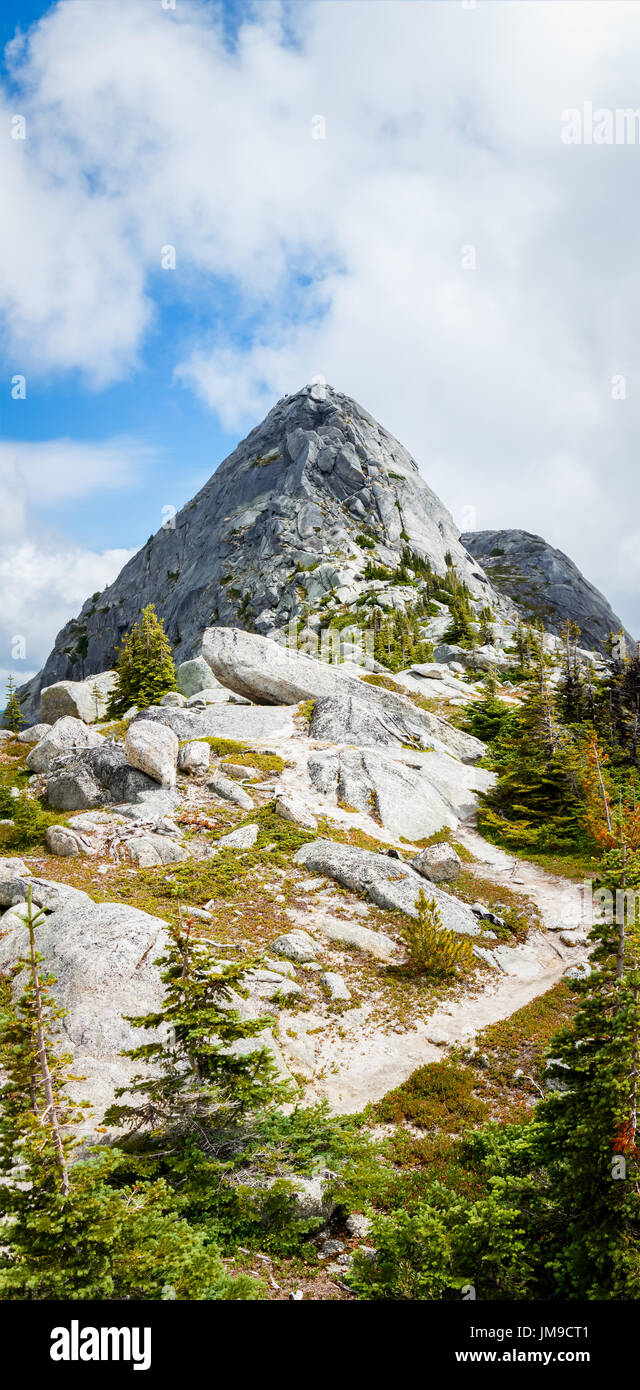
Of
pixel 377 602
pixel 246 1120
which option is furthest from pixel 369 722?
pixel 377 602

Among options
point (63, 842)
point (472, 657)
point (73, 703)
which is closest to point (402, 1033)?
point (63, 842)

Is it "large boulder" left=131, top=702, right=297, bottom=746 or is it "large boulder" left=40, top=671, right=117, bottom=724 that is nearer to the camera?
"large boulder" left=131, top=702, right=297, bottom=746

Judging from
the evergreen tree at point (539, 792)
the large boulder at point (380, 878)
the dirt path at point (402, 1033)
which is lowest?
the dirt path at point (402, 1033)

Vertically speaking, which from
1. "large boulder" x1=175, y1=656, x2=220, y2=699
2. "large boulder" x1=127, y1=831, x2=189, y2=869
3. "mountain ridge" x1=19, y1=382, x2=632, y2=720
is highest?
"mountain ridge" x1=19, y1=382, x2=632, y2=720

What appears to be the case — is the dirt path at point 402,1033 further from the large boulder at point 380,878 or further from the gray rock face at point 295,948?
the gray rock face at point 295,948

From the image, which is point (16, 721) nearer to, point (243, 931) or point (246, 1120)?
Answer: point (243, 931)

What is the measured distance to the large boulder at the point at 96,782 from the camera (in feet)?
92.5

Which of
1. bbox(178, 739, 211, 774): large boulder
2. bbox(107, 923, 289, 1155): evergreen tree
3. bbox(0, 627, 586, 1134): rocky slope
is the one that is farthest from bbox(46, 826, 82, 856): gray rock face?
bbox(107, 923, 289, 1155): evergreen tree

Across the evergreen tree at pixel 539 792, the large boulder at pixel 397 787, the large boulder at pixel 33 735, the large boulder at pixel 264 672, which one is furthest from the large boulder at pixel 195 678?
the evergreen tree at pixel 539 792

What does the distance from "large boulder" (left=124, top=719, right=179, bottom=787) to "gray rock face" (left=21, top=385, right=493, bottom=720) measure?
80966mm

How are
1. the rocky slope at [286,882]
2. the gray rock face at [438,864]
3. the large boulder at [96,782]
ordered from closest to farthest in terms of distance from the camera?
the rocky slope at [286,882], the gray rock face at [438,864], the large boulder at [96,782]

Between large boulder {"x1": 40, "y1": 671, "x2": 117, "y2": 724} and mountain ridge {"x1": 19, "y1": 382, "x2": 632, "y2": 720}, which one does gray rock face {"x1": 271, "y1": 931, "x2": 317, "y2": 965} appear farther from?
mountain ridge {"x1": 19, "y1": 382, "x2": 632, "y2": 720}

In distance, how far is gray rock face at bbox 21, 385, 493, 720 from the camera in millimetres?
122562

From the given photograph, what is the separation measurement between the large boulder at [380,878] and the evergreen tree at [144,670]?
23.8 meters
